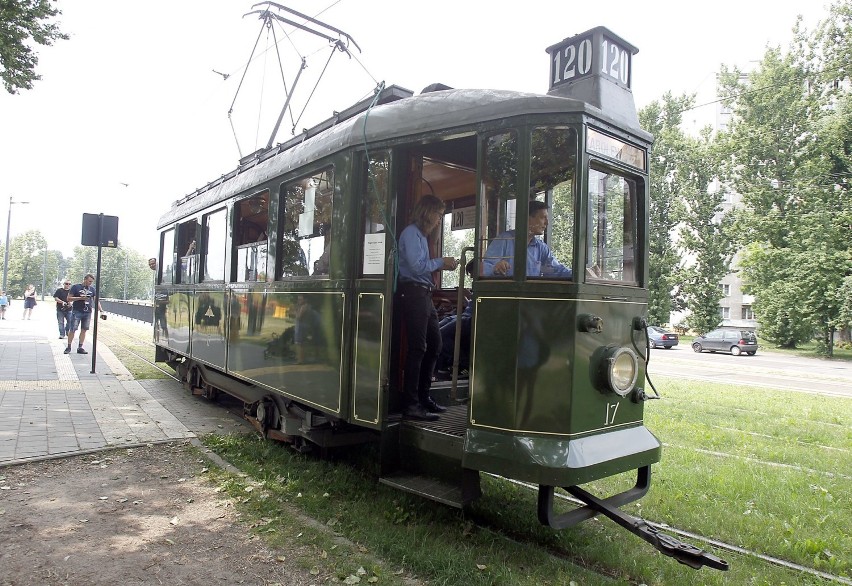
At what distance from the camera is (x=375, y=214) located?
4.49 meters

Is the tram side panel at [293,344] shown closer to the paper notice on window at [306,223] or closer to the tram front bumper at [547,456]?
the paper notice on window at [306,223]

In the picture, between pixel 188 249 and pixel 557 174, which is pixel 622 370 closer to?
pixel 557 174

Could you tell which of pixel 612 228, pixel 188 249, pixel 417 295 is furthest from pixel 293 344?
pixel 188 249

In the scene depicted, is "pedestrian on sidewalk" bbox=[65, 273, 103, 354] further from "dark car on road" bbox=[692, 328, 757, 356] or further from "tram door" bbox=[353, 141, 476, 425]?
"dark car on road" bbox=[692, 328, 757, 356]

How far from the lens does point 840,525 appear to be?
441cm

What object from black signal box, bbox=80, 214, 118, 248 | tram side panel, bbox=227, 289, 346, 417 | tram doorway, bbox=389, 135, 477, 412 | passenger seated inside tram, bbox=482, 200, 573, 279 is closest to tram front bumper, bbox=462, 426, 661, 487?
tram doorway, bbox=389, 135, 477, 412

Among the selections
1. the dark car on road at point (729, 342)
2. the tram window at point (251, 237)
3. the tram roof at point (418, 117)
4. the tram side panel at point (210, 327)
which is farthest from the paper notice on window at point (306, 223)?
the dark car on road at point (729, 342)

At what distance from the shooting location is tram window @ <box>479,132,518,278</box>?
3.79m

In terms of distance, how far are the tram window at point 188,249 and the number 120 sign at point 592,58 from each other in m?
6.11

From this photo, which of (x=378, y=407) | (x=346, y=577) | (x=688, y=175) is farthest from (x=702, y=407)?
(x=688, y=175)

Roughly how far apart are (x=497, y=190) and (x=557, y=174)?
388 mm

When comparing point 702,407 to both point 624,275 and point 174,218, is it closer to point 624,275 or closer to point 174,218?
point 624,275

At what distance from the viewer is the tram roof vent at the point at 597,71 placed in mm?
3926

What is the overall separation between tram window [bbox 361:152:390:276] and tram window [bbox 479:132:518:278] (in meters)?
0.83
